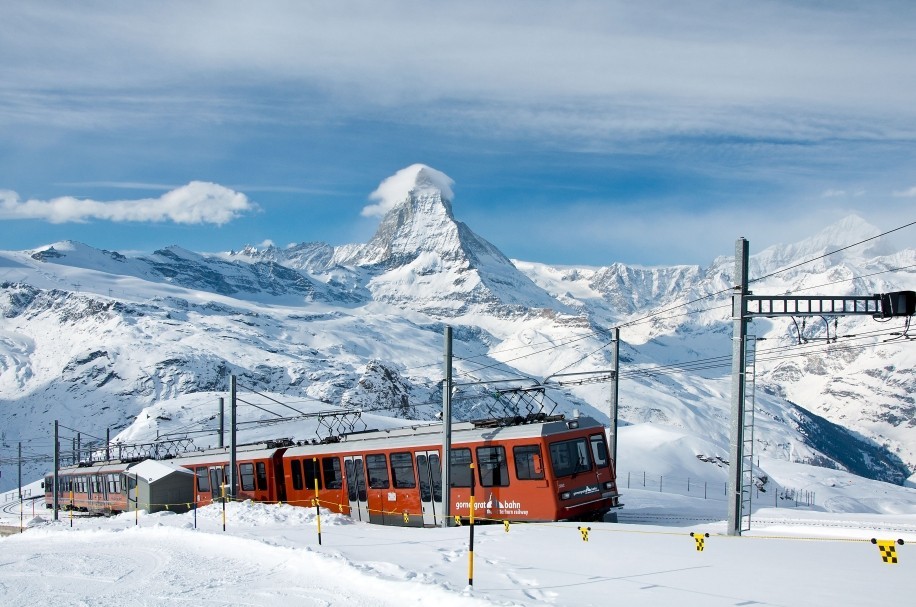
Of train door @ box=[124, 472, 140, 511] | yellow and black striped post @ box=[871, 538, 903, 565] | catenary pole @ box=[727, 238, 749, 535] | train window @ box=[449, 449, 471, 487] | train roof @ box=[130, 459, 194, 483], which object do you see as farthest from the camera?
train door @ box=[124, 472, 140, 511]

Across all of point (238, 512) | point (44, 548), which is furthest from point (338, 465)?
point (44, 548)

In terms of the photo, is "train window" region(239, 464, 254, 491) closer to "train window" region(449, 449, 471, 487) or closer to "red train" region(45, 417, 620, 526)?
"red train" region(45, 417, 620, 526)

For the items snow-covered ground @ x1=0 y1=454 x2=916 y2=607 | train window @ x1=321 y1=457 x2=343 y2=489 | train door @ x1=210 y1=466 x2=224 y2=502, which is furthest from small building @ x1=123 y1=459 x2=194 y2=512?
snow-covered ground @ x1=0 y1=454 x2=916 y2=607

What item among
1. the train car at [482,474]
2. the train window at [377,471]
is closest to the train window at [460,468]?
the train car at [482,474]

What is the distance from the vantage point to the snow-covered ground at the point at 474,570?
1143cm

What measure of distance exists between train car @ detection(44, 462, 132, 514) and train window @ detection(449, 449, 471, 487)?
27.9 m

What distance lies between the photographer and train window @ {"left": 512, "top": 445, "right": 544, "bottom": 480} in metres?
23.5

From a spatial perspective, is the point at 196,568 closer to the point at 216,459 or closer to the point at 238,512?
the point at 238,512

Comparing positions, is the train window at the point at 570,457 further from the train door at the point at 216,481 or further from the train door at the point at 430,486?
the train door at the point at 216,481

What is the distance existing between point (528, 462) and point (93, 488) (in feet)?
128

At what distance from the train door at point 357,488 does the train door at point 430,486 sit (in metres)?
3.32

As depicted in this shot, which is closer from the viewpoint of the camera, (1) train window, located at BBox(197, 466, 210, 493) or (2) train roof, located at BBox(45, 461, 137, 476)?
(1) train window, located at BBox(197, 466, 210, 493)

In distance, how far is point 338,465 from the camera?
31.3m

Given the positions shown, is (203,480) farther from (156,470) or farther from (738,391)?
(738,391)
